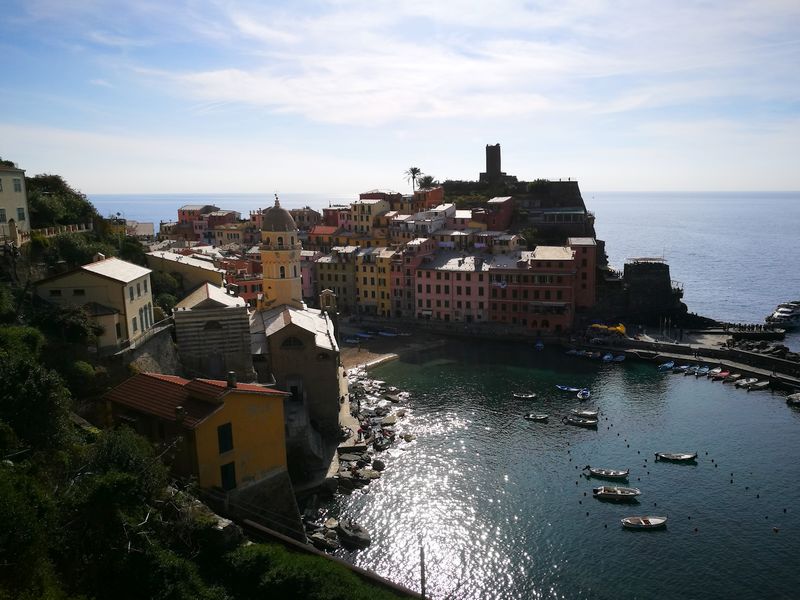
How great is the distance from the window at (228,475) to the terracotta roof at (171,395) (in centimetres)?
289

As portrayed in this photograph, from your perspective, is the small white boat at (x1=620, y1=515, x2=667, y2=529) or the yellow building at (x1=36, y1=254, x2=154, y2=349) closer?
the yellow building at (x1=36, y1=254, x2=154, y2=349)

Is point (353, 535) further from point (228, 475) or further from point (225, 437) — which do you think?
point (225, 437)

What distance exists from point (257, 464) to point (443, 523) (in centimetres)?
1191

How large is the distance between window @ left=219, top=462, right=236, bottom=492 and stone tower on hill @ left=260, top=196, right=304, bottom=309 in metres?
27.1

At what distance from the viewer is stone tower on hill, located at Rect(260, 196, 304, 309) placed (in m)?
56.1

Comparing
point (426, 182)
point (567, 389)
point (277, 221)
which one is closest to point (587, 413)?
point (567, 389)

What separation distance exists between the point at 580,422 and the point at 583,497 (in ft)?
39.2

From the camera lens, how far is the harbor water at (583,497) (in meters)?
32.4

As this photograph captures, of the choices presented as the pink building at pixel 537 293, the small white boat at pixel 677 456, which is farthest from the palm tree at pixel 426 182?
the small white boat at pixel 677 456

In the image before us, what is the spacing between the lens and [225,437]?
30.0 meters

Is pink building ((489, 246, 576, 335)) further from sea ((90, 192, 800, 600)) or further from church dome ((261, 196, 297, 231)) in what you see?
church dome ((261, 196, 297, 231))

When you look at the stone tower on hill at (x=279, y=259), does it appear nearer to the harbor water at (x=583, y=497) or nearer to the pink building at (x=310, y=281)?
the harbor water at (x=583, y=497)

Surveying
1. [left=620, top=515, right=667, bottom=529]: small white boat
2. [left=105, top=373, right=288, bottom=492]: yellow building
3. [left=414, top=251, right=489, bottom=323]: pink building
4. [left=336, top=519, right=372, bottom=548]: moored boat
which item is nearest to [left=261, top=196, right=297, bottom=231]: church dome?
[left=105, top=373, right=288, bottom=492]: yellow building

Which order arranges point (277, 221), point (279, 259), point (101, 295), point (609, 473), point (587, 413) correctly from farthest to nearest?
point (277, 221) → point (279, 259) → point (587, 413) → point (609, 473) → point (101, 295)
